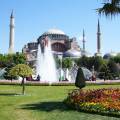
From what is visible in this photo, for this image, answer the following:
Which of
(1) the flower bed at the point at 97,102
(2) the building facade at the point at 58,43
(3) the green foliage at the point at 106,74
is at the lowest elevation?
(1) the flower bed at the point at 97,102

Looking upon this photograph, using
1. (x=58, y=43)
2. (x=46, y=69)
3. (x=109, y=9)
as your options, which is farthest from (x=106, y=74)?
(x=58, y=43)

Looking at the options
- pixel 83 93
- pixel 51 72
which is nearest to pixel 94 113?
pixel 83 93

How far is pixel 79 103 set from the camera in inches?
570

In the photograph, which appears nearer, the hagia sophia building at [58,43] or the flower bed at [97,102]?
the flower bed at [97,102]

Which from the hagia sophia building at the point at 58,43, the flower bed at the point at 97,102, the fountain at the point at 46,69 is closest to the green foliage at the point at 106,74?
the fountain at the point at 46,69

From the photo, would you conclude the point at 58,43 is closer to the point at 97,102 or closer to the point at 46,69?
the point at 46,69

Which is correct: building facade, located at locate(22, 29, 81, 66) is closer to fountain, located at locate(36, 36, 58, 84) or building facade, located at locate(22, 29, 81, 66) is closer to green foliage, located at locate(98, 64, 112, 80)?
green foliage, located at locate(98, 64, 112, 80)

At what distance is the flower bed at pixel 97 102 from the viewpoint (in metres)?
13.2

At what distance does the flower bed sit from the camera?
13.2 metres

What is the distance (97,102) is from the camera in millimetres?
14031

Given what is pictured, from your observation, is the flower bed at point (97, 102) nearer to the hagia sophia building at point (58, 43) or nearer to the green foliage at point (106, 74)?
the green foliage at point (106, 74)

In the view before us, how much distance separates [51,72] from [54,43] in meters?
86.3

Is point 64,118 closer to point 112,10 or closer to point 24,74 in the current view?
point 112,10

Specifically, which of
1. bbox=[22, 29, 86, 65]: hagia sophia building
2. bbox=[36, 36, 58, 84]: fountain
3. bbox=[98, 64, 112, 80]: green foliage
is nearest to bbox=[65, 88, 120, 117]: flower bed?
bbox=[36, 36, 58, 84]: fountain
